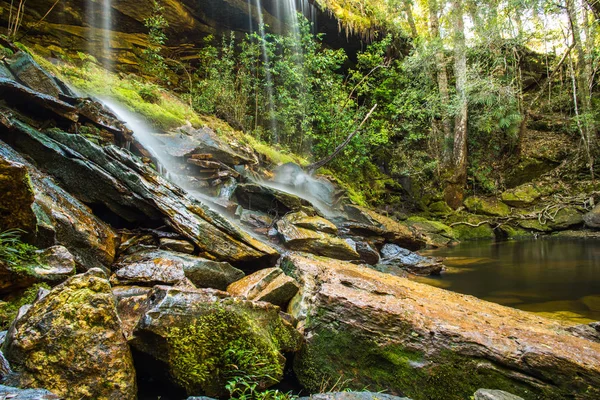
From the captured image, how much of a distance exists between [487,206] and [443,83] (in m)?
6.72

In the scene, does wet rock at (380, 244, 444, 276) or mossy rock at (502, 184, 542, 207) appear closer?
wet rock at (380, 244, 444, 276)

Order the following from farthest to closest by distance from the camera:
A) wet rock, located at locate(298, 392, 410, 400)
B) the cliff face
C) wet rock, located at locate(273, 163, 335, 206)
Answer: wet rock, located at locate(273, 163, 335, 206) → the cliff face → wet rock, located at locate(298, 392, 410, 400)

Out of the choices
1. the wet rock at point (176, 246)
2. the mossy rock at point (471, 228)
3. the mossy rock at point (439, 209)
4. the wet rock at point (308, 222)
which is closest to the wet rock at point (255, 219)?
the wet rock at point (308, 222)

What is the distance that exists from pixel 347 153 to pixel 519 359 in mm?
12521

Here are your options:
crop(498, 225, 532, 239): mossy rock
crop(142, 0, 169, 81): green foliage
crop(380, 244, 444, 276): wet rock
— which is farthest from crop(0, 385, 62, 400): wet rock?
crop(498, 225, 532, 239): mossy rock

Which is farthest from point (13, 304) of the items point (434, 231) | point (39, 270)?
point (434, 231)

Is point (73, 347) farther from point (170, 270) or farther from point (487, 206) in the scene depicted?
point (487, 206)

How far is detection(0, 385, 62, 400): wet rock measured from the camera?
1.29 m

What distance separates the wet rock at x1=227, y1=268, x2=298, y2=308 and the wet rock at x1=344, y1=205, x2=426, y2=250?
5602 mm

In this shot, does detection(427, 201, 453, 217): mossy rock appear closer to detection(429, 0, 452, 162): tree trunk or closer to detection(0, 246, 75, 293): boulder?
detection(429, 0, 452, 162): tree trunk

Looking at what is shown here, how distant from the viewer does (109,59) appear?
37.0ft

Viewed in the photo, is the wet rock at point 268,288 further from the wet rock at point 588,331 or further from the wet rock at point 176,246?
the wet rock at point 588,331

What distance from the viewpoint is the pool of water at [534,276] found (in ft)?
15.8

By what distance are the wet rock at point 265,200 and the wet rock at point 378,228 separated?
1.96m
